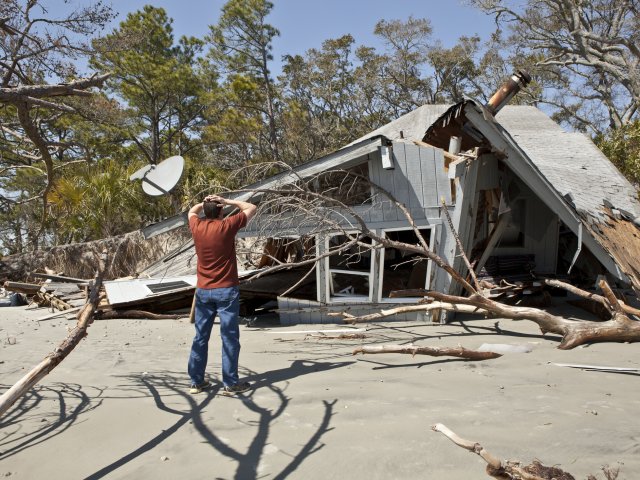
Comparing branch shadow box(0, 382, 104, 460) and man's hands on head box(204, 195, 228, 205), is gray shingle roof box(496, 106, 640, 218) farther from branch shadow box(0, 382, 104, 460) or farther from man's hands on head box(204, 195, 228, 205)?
branch shadow box(0, 382, 104, 460)

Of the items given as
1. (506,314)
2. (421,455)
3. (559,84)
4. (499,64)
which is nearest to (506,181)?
(506,314)

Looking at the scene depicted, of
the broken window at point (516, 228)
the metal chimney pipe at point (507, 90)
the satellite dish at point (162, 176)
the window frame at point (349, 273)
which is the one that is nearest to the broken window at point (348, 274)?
the window frame at point (349, 273)

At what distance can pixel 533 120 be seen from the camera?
55.2ft

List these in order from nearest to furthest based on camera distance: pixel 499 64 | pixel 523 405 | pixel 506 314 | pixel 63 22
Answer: pixel 523 405 → pixel 506 314 → pixel 63 22 → pixel 499 64

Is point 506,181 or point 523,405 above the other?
point 506,181

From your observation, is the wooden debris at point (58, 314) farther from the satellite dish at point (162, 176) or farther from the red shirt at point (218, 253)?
the red shirt at point (218, 253)

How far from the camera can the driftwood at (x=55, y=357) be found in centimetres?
283

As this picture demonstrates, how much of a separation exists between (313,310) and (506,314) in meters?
3.99

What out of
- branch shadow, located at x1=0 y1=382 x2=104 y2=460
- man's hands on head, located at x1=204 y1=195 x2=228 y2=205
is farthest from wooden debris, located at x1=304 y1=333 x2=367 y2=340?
branch shadow, located at x1=0 y1=382 x2=104 y2=460

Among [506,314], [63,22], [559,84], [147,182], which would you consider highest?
[559,84]

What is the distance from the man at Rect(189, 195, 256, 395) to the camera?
4699 millimetres

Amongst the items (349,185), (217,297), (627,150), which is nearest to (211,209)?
(217,297)

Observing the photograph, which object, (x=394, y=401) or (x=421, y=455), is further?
(x=394, y=401)

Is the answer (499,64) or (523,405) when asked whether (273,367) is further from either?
(499,64)
